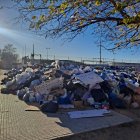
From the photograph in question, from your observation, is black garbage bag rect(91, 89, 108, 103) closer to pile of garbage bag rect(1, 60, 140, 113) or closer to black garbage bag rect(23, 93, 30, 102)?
pile of garbage bag rect(1, 60, 140, 113)

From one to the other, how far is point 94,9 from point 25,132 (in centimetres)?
348

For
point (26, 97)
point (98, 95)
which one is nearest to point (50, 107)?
point (98, 95)

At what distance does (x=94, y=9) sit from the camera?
8516 millimetres

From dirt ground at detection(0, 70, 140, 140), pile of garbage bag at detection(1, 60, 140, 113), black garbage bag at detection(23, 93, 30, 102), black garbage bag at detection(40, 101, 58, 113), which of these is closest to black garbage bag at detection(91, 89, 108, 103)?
pile of garbage bag at detection(1, 60, 140, 113)

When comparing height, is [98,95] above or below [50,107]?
above

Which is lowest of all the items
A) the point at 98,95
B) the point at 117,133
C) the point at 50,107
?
the point at 117,133

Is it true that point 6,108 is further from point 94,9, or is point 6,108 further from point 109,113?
point 94,9

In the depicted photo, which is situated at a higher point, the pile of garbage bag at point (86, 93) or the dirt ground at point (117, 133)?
the pile of garbage bag at point (86, 93)

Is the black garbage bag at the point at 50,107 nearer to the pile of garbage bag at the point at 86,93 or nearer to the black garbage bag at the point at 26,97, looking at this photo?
the pile of garbage bag at the point at 86,93

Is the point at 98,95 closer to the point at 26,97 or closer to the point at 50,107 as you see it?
the point at 50,107

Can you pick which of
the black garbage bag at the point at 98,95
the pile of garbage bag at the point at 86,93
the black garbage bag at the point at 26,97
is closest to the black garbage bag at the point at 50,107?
the pile of garbage bag at the point at 86,93

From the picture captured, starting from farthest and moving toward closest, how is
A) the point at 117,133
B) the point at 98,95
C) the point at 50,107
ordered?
the point at 98,95, the point at 50,107, the point at 117,133

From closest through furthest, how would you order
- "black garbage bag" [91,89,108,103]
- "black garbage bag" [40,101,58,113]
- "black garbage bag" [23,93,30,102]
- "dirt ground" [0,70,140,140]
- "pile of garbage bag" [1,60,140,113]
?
1. "dirt ground" [0,70,140,140]
2. "black garbage bag" [40,101,58,113]
3. "pile of garbage bag" [1,60,140,113]
4. "black garbage bag" [91,89,108,103]
5. "black garbage bag" [23,93,30,102]

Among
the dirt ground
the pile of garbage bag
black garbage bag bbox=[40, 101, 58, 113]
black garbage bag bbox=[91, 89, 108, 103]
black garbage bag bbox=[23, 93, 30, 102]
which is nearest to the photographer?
the dirt ground
